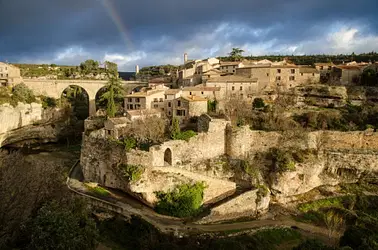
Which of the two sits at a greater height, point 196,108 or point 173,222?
point 196,108

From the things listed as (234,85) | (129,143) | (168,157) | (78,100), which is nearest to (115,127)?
(129,143)

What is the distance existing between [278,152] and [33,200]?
22.2 metres

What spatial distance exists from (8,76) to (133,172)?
150 ft

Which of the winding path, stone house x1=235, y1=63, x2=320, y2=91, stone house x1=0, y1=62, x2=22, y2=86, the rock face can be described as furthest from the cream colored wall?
stone house x1=0, y1=62, x2=22, y2=86

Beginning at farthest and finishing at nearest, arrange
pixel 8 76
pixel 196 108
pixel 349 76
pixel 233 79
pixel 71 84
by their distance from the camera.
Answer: pixel 71 84, pixel 8 76, pixel 349 76, pixel 233 79, pixel 196 108

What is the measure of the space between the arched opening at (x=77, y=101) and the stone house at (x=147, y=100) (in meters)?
20.9

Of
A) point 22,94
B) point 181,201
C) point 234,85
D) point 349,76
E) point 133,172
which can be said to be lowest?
point 181,201

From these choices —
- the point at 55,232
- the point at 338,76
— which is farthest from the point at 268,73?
the point at 55,232

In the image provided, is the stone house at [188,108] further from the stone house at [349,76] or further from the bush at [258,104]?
the stone house at [349,76]

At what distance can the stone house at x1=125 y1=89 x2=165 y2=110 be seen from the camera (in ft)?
127

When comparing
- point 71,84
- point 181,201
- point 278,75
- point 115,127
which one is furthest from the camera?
point 71,84

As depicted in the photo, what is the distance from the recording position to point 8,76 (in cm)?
5688

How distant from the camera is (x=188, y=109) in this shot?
34188 millimetres

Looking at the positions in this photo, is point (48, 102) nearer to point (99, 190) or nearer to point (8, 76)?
point (8, 76)
